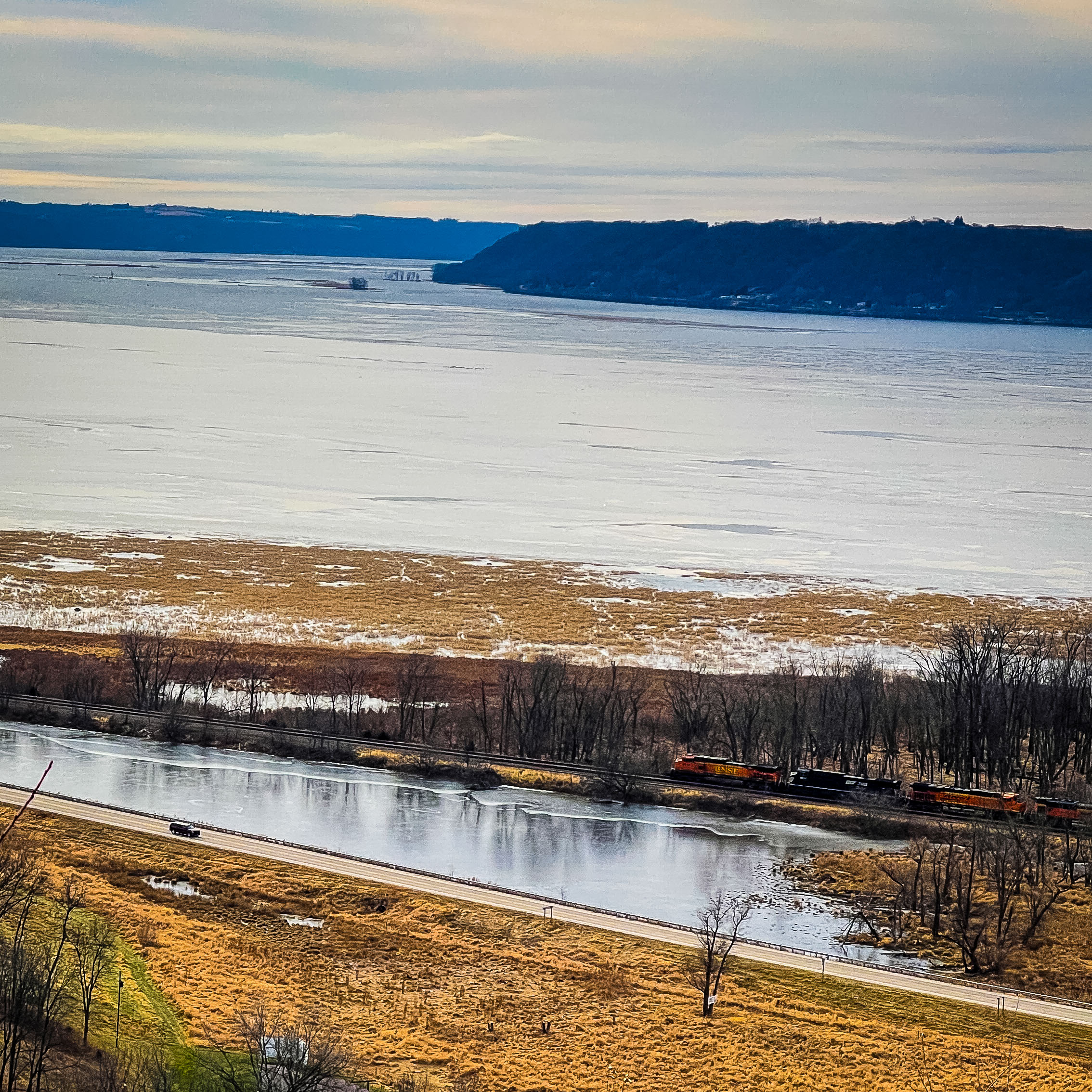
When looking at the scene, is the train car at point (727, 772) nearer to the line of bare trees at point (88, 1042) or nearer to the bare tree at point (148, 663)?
the line of bare trees at point (88, 1042)

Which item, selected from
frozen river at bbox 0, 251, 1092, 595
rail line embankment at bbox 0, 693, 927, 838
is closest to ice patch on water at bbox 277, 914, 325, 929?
rail line embankment at bbox 0, 693, 927, 838

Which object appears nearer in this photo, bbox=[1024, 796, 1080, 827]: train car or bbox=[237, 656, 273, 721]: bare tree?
bbox=[1024, 796, 1080, 827]: train car

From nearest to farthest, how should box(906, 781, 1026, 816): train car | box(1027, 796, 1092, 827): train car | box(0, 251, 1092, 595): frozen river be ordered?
box(1027, 796, 1092, 827): train car, box(906, 781, 1026, 816): train car, box(0, 251, 1092, 595): frozen river

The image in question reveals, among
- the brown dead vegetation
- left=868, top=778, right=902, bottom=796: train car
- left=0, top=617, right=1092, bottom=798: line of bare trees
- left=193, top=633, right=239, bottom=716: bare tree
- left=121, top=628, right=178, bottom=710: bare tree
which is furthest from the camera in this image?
left=193, top=633, right=239, bottom=716: bare tree

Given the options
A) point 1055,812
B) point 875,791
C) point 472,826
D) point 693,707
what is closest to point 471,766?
point 472,826

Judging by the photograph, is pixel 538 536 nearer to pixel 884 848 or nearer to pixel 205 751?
pixel 205 751

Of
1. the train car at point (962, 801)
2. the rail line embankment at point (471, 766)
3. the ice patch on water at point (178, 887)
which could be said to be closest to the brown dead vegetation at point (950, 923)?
the train car at point (962, 801)

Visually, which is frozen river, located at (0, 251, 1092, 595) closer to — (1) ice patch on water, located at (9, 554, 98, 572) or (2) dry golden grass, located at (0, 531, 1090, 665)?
(2) dry golden grass, located at (0, 531, 1090, 665)
